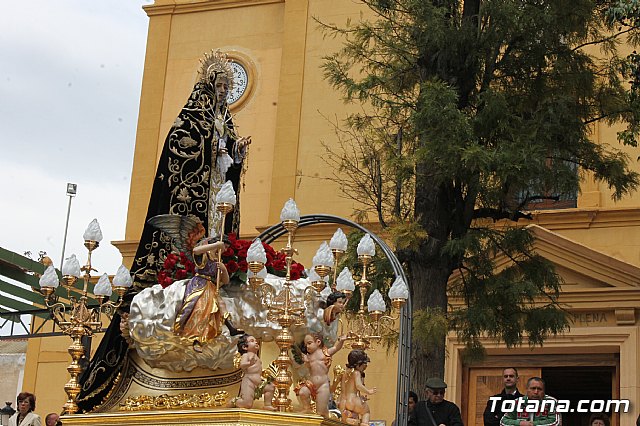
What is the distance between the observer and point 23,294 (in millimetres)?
18766

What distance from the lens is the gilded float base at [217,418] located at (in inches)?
282

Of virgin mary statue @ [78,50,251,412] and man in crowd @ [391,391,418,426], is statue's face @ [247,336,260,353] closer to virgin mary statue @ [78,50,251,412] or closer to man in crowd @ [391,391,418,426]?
virgin mary statue @ [78,50,251,412]

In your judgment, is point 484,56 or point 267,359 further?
point 484,56

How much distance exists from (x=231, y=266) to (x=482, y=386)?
9.05 metres

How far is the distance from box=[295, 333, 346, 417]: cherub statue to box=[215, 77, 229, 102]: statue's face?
234cm

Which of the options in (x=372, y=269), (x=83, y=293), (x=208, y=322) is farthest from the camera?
(x=372, y=269)

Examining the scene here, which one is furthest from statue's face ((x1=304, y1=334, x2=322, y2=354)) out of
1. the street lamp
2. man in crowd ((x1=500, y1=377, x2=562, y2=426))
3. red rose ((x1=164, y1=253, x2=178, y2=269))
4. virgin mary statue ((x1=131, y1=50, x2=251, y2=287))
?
the street lamp

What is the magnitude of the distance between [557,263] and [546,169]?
12.4ft

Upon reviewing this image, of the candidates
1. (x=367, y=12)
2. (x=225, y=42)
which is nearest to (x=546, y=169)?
(x=367, y=12)

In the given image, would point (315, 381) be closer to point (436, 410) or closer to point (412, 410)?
point (436, 410)

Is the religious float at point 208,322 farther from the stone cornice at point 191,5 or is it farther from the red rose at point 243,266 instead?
the stone cornice at point 191,5

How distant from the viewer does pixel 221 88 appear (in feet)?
30.6

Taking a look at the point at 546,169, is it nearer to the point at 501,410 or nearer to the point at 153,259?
the point at 501,410

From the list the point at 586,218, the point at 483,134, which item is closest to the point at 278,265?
the point at 483,134
